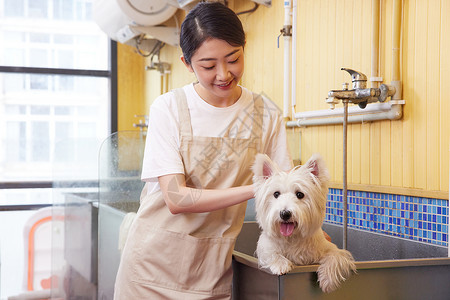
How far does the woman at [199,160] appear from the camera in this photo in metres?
1.40

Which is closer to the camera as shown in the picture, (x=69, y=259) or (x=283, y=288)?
(x=283, y=288)

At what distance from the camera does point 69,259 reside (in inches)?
134

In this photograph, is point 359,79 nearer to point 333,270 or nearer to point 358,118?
point 358,118

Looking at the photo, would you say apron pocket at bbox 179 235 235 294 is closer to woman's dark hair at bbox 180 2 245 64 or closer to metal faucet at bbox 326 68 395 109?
woman's dark hair at bbox 180 2 245 64

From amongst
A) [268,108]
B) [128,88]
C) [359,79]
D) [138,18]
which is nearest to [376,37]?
[359,79]

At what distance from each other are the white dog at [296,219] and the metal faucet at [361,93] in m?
0.84

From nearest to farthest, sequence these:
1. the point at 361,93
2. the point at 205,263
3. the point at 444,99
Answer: the point at 205,263, the point at 444,99, the point at 361,93

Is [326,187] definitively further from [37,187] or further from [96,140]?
[37,187]

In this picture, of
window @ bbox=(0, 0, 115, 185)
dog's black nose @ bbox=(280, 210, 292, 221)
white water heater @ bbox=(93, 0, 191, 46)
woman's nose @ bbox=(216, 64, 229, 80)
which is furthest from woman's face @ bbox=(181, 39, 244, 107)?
window @ bbox=(0, 0, 115, 185)

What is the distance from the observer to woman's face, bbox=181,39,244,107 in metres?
1.39

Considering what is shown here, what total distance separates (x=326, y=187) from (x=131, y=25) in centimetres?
339

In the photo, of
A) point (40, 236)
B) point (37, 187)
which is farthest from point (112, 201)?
point (37, 187)

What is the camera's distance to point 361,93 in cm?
210

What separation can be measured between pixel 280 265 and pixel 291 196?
7.0 inches
